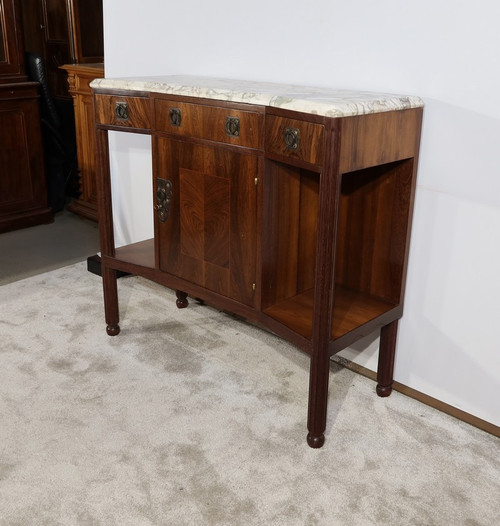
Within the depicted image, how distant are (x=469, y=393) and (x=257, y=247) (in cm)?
82

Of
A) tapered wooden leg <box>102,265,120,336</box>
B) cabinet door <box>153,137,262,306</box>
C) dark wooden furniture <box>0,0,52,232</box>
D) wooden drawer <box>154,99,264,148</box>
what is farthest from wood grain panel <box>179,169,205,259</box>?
dark wooden furniture <box>0,0,52,232</box>

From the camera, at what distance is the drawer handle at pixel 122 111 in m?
2.16

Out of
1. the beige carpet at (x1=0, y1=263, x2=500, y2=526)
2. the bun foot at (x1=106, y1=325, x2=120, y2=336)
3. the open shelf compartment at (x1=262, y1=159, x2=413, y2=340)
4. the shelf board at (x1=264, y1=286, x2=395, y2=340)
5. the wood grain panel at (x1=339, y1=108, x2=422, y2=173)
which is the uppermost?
the wood grain panel at (x1=339, y1=108, x2=422, y2=173)

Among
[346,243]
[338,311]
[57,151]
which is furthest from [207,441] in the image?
[57,151]

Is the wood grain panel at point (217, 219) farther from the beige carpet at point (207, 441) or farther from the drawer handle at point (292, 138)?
the beige carpet at point (207, 441)

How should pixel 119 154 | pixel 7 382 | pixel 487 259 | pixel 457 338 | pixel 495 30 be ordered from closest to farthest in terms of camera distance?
pixel 495 30, pixel 487 259, pixel 457 338, pixel 7 382, pixel 119 154

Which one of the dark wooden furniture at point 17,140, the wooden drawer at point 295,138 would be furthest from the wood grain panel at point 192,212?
the dark wooden furniture at point 17,140

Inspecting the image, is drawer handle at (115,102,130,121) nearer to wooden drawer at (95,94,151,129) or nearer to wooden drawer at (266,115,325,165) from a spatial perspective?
wooden drawer at (95,94,151,129)

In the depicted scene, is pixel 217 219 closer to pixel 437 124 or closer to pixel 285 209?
pixel 285 209

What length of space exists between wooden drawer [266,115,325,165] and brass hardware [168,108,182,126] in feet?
1.23

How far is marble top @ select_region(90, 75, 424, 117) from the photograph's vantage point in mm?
1577

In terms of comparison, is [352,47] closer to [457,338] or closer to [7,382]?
[457,338]

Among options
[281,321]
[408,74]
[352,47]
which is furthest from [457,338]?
[352,47]

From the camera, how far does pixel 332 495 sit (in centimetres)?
167
